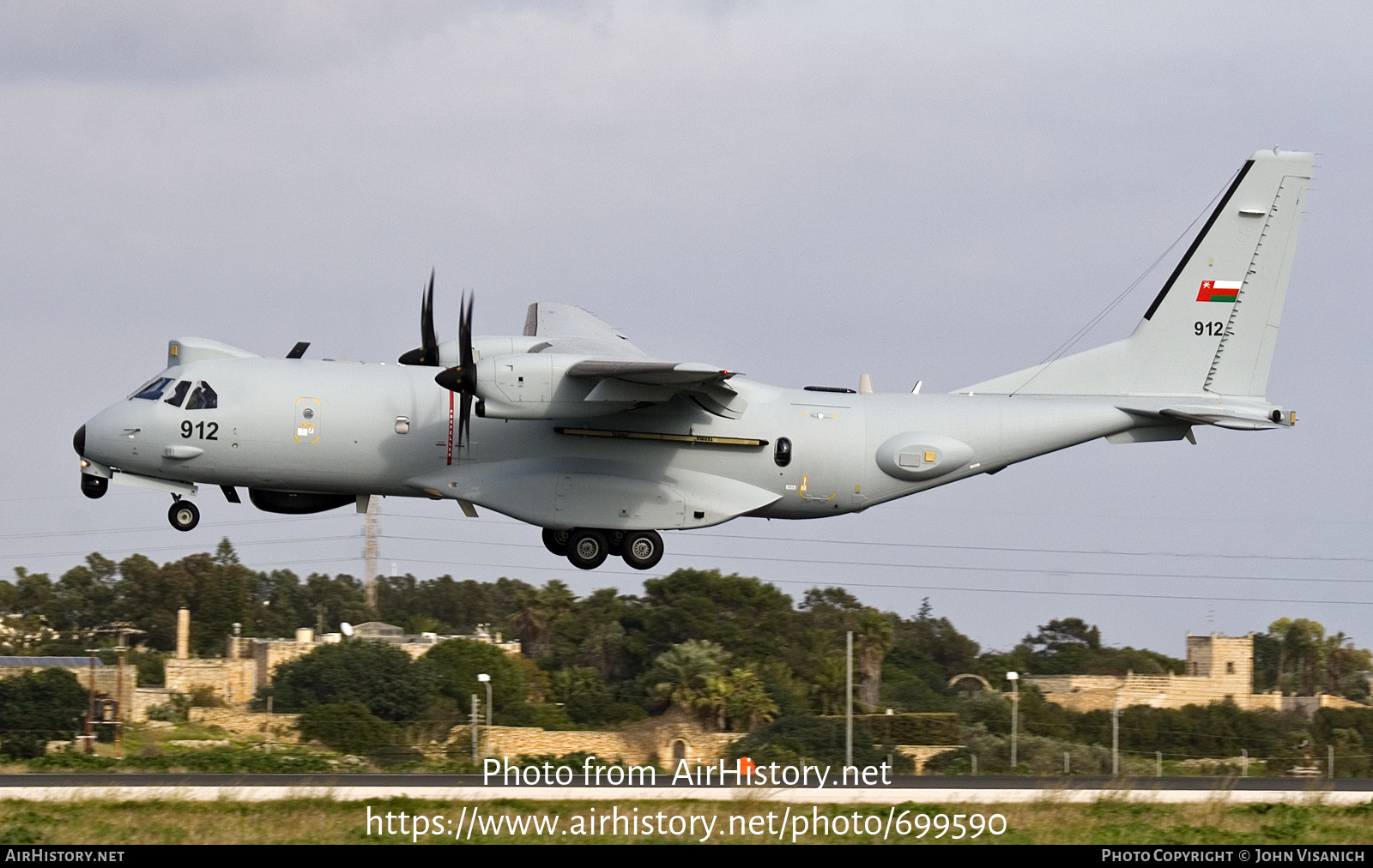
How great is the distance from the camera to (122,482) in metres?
23.4

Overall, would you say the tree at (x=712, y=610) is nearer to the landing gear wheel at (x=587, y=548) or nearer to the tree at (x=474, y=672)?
the tree at (x=474, y=672)

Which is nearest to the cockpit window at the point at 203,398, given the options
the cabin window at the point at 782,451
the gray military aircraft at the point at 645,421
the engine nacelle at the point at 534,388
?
the gray military aircraft at the point at 645,421

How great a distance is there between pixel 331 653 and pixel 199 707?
435cm

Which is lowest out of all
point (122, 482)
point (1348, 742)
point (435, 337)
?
point (1348, 742)

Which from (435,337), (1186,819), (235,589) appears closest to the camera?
(1186,819)

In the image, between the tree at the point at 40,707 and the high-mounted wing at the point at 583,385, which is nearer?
the high-mounted wing at the point at 583,385

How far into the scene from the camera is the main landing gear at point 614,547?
77.8 ft

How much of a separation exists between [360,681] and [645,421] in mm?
26742

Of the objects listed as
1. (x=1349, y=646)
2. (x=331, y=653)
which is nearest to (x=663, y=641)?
(x=331, y=653)

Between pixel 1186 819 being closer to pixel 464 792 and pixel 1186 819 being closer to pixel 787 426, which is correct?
pixel 787 426

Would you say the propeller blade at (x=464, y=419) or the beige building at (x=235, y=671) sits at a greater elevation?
the propeller blade at (x=464, y=419)

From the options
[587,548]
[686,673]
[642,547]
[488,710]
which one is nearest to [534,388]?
[587,548]

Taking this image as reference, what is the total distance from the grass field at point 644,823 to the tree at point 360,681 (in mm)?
25771

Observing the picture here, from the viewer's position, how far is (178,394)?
22781 millimetres
